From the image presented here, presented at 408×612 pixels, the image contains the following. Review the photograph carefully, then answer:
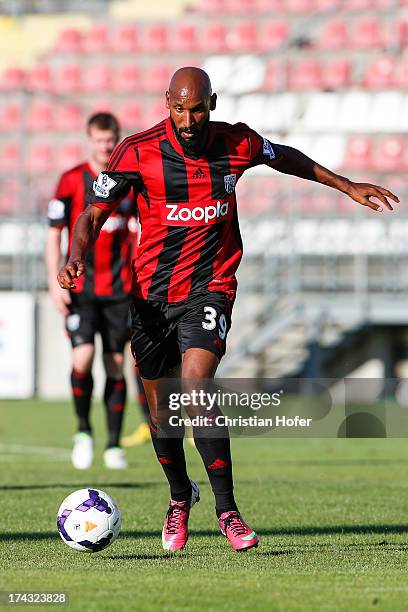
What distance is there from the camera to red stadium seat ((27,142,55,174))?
76.5 feet

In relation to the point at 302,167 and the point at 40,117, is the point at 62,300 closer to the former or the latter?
the point at 302,167

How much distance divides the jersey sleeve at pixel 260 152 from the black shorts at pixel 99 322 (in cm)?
381

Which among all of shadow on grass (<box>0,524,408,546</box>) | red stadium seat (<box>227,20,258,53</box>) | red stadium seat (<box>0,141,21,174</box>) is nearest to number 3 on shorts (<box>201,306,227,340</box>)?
shadow on grass (<box>0,524,408,546</box>)

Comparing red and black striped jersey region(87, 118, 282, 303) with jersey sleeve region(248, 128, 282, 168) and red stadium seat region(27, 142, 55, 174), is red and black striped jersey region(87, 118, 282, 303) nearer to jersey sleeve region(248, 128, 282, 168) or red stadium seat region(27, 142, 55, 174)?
jersey sleeve region(248, 128, 282, 168)

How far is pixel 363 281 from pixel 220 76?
7230mm

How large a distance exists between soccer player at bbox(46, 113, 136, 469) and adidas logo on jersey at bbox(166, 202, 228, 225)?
3673mm

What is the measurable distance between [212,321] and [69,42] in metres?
21.4

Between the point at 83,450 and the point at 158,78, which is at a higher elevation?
the point at 158,78

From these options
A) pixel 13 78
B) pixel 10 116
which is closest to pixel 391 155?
pixel 10 116

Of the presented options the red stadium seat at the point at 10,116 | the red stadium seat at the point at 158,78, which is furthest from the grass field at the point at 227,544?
the red stadium seat at the point at 10,116

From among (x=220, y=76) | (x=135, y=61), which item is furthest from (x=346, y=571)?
(x=135, y=61)

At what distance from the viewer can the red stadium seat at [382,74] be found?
842 inches

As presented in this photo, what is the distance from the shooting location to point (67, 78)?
81.6ft

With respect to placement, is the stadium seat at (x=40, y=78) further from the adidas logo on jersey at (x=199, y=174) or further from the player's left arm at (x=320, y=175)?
the adidas logo on jersey at (x=199, y=174)
